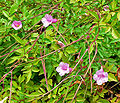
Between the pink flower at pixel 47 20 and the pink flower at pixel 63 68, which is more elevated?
the pink flower at pixel 47 20

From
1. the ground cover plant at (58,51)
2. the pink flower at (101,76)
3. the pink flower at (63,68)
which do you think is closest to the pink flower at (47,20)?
the ground cover plant at (58,51)

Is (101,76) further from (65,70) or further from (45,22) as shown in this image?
(45,22)

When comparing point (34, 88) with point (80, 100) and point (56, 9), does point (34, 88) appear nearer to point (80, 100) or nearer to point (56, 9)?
point (80, 100)

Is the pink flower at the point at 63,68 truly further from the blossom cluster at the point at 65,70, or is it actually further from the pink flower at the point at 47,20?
the pink flower at the point at 47,20

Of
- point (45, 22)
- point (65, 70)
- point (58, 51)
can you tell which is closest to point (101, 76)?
point (65, 70)

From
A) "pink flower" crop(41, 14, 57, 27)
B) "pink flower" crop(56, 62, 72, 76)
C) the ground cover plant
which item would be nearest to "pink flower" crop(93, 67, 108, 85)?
the ground cover plant

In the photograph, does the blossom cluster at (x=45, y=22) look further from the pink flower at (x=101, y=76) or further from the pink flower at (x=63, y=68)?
the pink flower at (x=101, y=76)

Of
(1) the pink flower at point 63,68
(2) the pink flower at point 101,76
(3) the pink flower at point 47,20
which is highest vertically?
(3) the pink flower at point 47,20

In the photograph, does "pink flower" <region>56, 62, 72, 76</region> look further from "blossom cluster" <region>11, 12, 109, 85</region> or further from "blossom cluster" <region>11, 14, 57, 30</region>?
"blossom cluster" <region>11, 14, 57, 30</region>
